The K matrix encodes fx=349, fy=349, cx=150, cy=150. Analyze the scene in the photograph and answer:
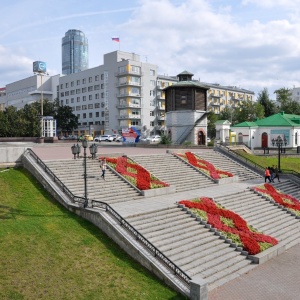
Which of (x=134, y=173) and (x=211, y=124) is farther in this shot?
(x=211, y=124)

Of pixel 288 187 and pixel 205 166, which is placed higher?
pixel 205 166

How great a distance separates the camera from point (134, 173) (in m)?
26.0

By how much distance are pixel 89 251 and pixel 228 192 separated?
1342 cm

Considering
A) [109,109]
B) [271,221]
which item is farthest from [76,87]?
[271,221]

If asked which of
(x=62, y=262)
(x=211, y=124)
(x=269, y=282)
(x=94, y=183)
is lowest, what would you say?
(x=269, y=282)

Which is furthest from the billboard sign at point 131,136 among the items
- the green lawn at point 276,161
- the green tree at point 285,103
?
the green tree at point 285,103

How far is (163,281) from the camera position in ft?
44.5

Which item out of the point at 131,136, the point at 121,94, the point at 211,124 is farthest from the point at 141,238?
the point at 121,94

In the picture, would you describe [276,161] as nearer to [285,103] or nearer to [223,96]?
[285,103]

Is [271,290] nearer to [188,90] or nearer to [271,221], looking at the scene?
[271,221]

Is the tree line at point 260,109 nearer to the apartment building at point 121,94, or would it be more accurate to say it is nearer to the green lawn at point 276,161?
the apartment building at point 121,94

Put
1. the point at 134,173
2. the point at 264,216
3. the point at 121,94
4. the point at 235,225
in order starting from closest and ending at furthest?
the point at 235,225
the point at 264,216
the point at 134,173
the point at 121,94

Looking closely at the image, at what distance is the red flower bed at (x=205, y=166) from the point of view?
99.9ft

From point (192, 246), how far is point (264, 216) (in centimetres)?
792
